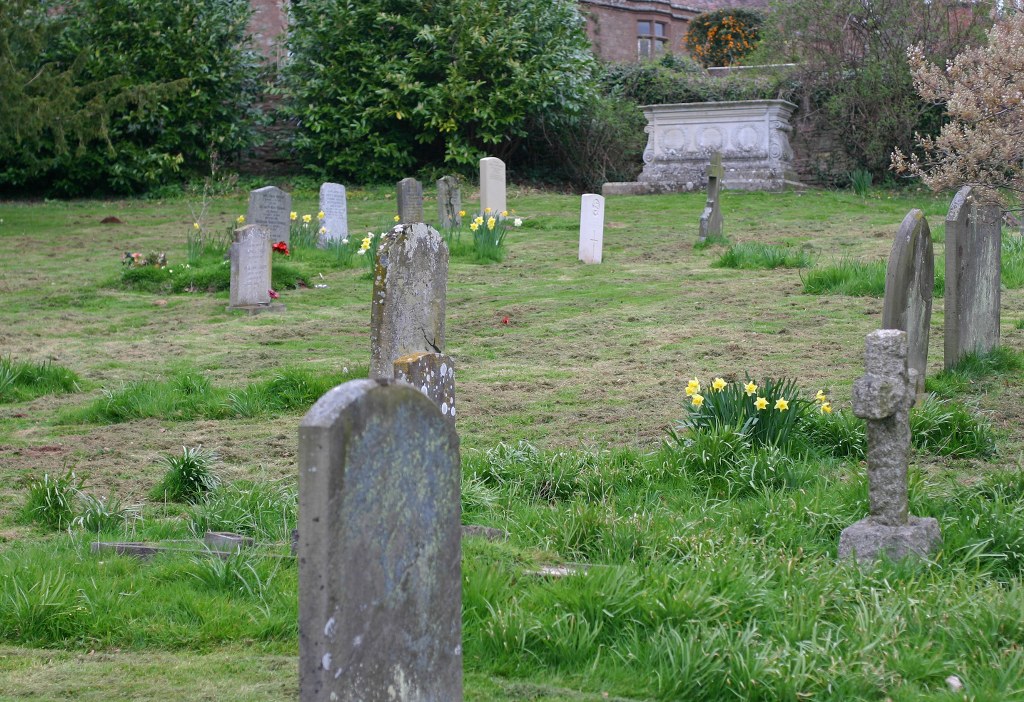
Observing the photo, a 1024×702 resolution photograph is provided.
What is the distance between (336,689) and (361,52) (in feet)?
71.6

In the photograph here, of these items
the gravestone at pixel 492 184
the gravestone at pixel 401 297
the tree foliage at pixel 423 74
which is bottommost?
the gravestone at pixel 401 297

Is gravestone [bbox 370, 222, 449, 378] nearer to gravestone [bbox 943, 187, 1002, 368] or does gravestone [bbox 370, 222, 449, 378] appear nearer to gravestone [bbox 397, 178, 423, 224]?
gravestone [bbox 943, 187, 1002, 368]

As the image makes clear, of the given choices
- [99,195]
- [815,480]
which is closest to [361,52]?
[99,195]

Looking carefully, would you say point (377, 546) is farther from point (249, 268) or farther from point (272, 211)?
point (272, 211)

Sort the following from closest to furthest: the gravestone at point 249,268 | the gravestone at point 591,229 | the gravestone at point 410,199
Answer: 1. the gravestone at point 249,268
2. the gravestone at point 591,229
3. the gravestone at point 410,199

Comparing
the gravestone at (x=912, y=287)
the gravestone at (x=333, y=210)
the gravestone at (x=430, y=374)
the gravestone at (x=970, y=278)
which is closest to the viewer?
the gravestone at (x=430, y=374)

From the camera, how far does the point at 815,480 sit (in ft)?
17.7

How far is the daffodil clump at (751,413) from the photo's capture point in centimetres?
576

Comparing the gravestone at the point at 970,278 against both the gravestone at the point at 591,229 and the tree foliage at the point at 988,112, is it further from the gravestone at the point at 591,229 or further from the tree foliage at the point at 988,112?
the gravestone at the point at 591,229

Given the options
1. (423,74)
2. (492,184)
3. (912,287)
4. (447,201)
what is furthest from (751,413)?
(423,74)

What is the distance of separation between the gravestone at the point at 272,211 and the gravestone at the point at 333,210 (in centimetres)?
117

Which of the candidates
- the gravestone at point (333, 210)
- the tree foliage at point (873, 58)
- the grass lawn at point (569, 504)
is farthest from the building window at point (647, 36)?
the grass lawn at point (569, 504)

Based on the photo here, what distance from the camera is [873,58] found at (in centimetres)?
2172

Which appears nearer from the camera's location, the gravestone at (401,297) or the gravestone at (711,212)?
the gravestone at (401,297)
